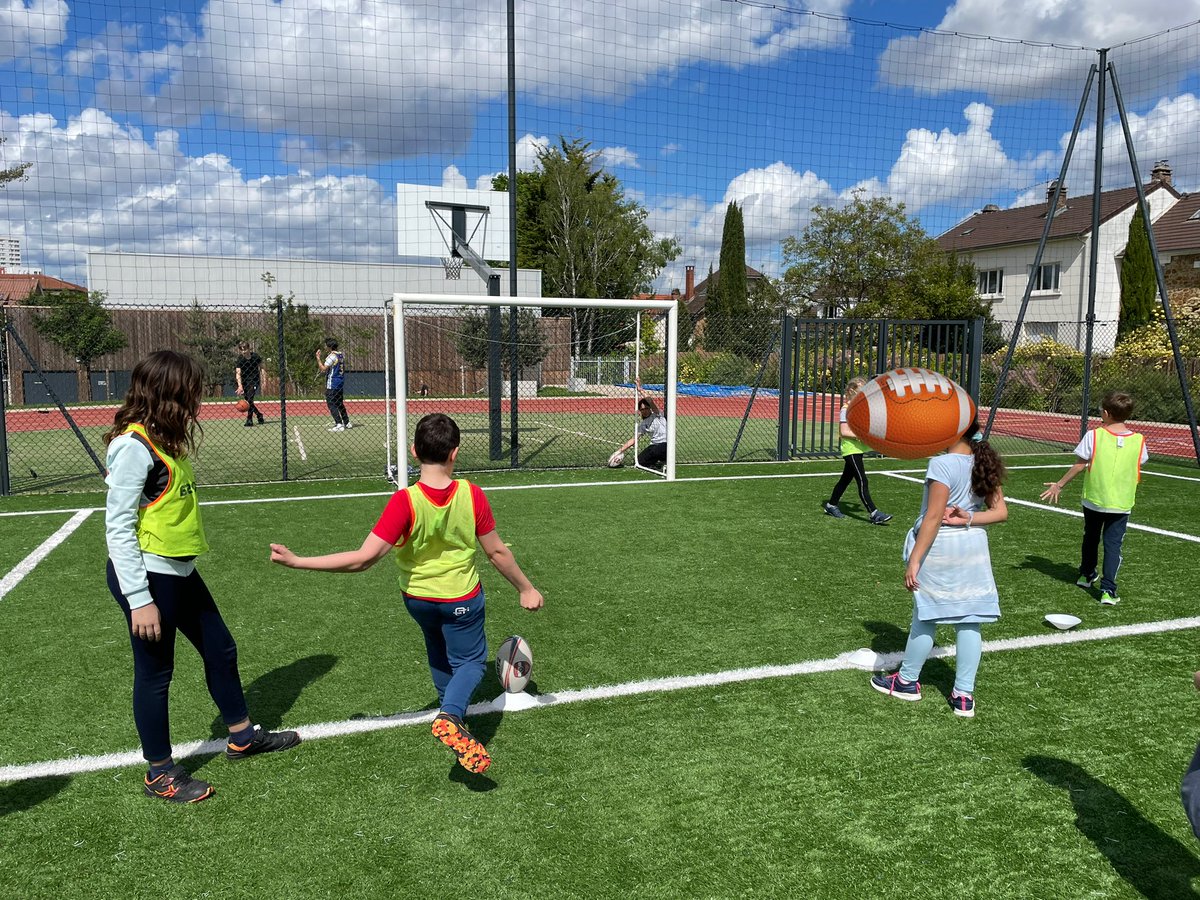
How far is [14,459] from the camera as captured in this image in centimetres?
1305

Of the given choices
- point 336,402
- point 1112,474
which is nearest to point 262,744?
point 1112,474

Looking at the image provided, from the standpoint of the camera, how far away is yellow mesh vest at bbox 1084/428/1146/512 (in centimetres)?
568

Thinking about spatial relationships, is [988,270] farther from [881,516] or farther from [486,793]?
[486,793]

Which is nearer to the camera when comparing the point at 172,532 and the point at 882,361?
the point at 172,532

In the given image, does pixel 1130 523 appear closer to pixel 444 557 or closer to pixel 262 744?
pixel 444 557

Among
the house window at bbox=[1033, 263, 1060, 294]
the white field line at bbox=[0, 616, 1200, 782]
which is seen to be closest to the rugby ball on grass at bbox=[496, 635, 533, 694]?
the white field line at bbox=[0, 616, 1200, 782]

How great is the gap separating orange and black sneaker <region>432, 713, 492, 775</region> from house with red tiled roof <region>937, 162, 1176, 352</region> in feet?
110

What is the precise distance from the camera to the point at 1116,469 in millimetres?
5695

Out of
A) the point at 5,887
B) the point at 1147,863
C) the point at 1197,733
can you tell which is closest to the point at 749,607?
the point at 1197,733

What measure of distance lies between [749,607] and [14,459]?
42.1 feet

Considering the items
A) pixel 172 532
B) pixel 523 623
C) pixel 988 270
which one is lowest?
pixel 523 623

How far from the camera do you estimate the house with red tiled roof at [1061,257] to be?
1369 inches

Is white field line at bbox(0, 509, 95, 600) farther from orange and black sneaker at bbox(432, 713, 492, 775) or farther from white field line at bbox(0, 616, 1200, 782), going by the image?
orange and black sneaker at bbox(432, 713, 492, 775)

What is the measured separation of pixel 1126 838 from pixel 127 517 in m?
3.84
